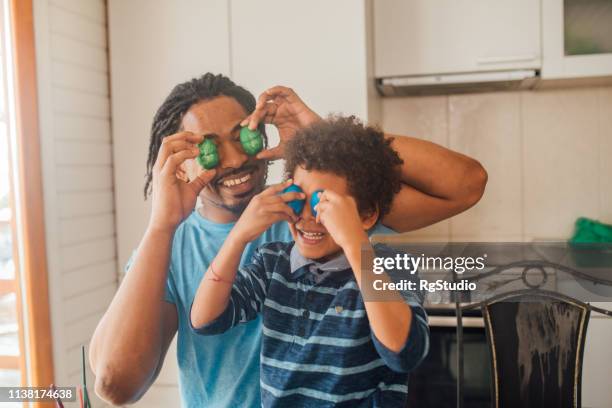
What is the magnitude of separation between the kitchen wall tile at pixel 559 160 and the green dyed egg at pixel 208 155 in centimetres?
95

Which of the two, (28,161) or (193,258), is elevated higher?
(28,161)

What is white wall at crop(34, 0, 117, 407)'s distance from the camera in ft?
4.14

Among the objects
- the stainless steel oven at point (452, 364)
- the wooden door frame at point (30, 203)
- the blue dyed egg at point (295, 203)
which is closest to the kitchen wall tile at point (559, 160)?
the stainless steel oven at point (452, 364)

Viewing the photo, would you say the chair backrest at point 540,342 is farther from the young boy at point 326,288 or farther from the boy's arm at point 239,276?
the boy's arm at point 239,276

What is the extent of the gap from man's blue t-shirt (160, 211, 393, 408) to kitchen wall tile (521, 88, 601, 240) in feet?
2.99

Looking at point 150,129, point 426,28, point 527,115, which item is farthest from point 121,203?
point 527,115

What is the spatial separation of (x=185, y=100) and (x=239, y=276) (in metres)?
0.37

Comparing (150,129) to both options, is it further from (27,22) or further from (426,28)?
(426,28)

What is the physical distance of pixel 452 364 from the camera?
1.35 m

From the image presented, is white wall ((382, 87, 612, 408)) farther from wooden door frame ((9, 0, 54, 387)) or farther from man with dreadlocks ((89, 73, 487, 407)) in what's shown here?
wooden door frame ((9, 0, 54, 387))

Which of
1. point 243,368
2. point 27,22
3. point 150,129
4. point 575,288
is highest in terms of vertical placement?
point 27,22

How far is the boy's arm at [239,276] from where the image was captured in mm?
979

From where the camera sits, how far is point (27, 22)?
123 cm

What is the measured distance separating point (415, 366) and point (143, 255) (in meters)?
0.52
